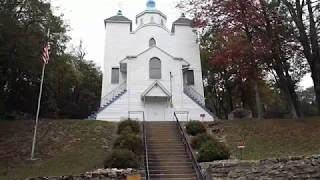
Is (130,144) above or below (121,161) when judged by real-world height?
above

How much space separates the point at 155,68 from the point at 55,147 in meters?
13.4

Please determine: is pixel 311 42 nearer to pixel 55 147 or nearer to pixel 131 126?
pixel 131 126

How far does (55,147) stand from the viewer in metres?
19.5

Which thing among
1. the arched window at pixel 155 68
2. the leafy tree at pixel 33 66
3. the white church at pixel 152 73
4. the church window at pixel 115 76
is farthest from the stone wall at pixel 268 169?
the church window at pixel 115 76

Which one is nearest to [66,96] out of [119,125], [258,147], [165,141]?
[119,125]

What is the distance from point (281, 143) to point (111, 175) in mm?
10320

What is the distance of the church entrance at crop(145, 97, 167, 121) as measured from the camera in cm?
2919

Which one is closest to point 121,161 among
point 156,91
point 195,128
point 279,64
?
point 195,128

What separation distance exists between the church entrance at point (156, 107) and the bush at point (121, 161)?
1331 cm

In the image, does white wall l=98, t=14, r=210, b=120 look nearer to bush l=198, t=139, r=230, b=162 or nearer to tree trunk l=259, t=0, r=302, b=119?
tree trunk l=259, t=0, r=302, b=119

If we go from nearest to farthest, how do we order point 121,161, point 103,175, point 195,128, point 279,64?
1. point 103,175
2. point 121,161
3. point 195,128
4. point 279,64

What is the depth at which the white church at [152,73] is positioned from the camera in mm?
29047

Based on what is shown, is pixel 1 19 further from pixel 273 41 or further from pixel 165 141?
pixel 273 41

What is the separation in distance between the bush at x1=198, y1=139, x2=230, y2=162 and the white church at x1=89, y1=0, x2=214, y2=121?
11.3 metres
